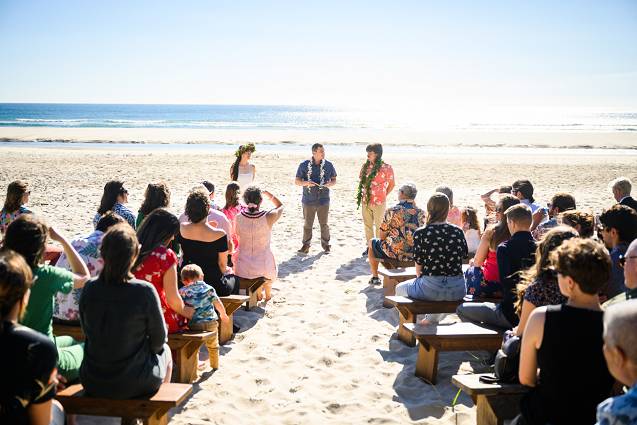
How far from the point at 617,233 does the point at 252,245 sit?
3.98 m

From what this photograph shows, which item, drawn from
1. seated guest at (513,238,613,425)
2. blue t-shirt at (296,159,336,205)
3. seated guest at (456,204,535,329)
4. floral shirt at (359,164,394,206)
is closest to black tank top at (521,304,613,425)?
seated guest at (513,238,613,425)

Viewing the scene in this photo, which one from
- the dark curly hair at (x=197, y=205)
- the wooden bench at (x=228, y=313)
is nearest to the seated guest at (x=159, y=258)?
the dark curly hair at (x=197, y=205)

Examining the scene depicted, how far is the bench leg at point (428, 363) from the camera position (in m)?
4.55

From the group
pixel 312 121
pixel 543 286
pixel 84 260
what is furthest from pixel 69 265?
pixel 312 121

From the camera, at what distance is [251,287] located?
6.39 metres

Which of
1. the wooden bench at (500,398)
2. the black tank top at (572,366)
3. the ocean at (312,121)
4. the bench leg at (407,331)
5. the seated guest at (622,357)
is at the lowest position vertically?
the bench leg at (407,331)

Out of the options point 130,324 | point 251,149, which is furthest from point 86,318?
point 251,149

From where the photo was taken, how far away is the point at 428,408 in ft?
13.6

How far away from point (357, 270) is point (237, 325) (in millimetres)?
2808

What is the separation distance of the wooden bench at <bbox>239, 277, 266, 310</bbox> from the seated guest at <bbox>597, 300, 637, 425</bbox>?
15.6 ft

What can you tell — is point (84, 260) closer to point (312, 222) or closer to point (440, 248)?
point (440, 248)

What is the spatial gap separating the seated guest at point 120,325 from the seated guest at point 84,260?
3.88 ft

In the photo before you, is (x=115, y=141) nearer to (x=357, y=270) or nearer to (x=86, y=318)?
(x=357, y=270)

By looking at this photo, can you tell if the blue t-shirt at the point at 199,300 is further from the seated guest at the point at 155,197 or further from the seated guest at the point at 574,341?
the seated guest at the point at 574,341
